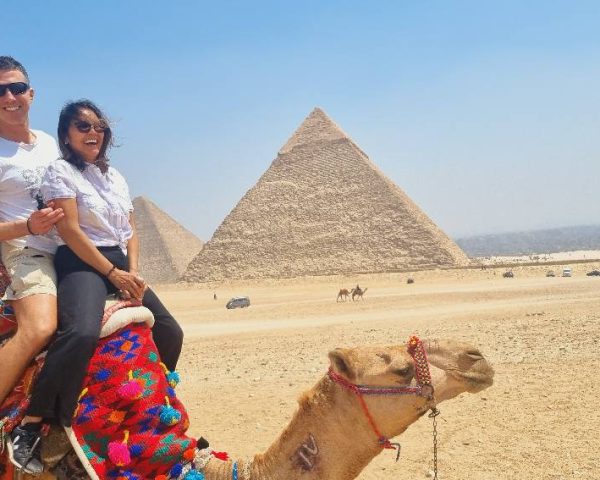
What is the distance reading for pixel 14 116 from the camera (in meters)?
2.96

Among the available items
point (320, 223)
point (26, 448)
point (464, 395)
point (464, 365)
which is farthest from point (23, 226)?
point (320, 223)

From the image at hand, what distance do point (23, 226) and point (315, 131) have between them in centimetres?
10218

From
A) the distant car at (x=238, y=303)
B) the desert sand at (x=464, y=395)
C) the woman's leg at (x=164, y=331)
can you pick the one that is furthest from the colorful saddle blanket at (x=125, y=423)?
the distant car at (x=238, y=303)

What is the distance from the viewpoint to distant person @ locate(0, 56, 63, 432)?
235cm

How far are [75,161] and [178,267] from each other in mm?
101076

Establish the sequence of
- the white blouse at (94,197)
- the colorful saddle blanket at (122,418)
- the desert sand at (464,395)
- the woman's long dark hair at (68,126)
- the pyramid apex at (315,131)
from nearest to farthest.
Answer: the colorful saddle blanket at (122,418) → the white blouse at (94,197) → the woman's long dark hair at (68,126) → the desert sand at (464,395) → the pyramid apex at (315,131)

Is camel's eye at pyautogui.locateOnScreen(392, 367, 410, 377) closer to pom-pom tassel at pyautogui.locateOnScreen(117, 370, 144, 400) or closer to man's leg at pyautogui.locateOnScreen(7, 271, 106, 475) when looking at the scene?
pom-pom tassel at pyautogui.locateOnScreen(117, 370, 144, 400)

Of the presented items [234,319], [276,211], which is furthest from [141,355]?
[276,211]

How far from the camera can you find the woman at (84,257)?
2.26 m

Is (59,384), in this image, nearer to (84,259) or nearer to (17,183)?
(84,259)

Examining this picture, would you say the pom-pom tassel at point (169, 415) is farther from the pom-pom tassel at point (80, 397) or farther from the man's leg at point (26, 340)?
the man's leg at point (26, 340)

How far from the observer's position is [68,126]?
2799 millimetres

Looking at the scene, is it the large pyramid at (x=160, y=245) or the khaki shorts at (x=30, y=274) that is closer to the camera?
the khaki shorts at (x=30, y=274)

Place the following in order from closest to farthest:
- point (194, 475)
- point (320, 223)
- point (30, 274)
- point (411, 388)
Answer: point (411, 388), point (194, 475), point (30, 274), point (320, 223)
